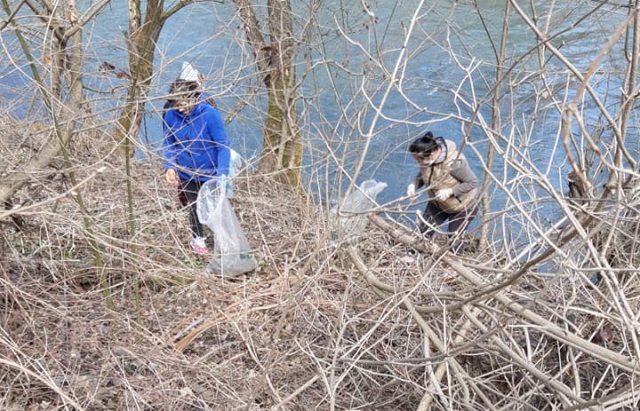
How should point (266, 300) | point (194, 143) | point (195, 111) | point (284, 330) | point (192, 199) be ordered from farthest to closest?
point (192, 199) < point (194, 143) < point (195, 111) < point (266, 300) < point (284, 330)

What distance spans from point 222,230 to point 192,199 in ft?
1.79

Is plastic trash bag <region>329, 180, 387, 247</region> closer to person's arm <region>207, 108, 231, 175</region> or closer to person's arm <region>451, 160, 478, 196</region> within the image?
person's arm <region>451, 160, 478, 196</region>

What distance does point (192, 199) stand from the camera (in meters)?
4.78

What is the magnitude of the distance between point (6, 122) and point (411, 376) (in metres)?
2.66

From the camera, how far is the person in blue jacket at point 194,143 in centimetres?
416

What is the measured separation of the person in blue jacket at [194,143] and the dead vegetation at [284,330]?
0.50 meters

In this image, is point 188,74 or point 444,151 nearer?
point 188,74

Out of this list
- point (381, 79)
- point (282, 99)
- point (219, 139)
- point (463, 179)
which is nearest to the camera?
point (219, 139)

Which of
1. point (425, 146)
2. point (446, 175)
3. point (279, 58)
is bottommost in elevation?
point (446, 175)

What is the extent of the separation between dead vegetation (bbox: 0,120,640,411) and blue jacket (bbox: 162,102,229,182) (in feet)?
1.83

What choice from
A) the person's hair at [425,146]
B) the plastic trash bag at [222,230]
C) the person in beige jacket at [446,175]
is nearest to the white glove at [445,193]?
the person in beige jacket at [446,175]

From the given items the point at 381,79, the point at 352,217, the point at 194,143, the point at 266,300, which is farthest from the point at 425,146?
the point at 194,143

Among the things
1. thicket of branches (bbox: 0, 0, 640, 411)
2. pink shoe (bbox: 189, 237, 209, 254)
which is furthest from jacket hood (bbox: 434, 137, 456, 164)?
pink shoe (bbox: 189, 237, 209, 254)

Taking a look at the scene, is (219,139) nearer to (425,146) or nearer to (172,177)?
(172,177)
